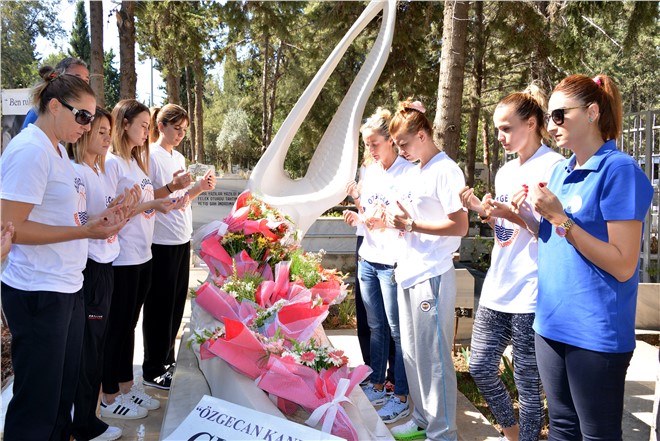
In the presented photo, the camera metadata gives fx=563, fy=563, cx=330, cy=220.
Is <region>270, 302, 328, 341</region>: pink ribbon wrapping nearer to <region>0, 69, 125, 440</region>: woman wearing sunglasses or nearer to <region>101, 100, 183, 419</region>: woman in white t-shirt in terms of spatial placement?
<region>0, 69, 125, 440</region>: woman wearing sunglasses

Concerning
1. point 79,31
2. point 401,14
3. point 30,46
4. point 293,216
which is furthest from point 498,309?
point 79,31

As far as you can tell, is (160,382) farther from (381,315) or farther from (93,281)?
(381,315)

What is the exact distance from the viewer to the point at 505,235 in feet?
9.13

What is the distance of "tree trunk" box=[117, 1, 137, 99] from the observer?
28.5 ft

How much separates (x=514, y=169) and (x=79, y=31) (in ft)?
167

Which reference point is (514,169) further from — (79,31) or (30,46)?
(79,31)

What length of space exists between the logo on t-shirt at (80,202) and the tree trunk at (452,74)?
354cm

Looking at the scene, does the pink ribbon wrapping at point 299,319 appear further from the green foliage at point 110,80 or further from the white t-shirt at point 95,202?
the green foliage at point 110,80

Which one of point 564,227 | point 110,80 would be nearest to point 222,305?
point 564,227

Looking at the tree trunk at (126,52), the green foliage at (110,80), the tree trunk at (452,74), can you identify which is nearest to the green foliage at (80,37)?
the green foliage at (110,80)

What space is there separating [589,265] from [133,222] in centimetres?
261


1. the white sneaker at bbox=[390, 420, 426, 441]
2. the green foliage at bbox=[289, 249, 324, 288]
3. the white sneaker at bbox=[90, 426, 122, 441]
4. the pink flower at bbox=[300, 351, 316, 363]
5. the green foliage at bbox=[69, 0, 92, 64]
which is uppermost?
the green foliage at bbox=[69, 0, 92, 64]

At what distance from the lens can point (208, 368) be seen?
8.54 ft

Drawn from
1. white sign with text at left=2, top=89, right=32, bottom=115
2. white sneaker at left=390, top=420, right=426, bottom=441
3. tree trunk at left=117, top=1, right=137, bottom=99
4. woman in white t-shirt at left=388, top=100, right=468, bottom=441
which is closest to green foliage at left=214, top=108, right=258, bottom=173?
tree trunk at left=117, top=1, right=137, bottom=99
